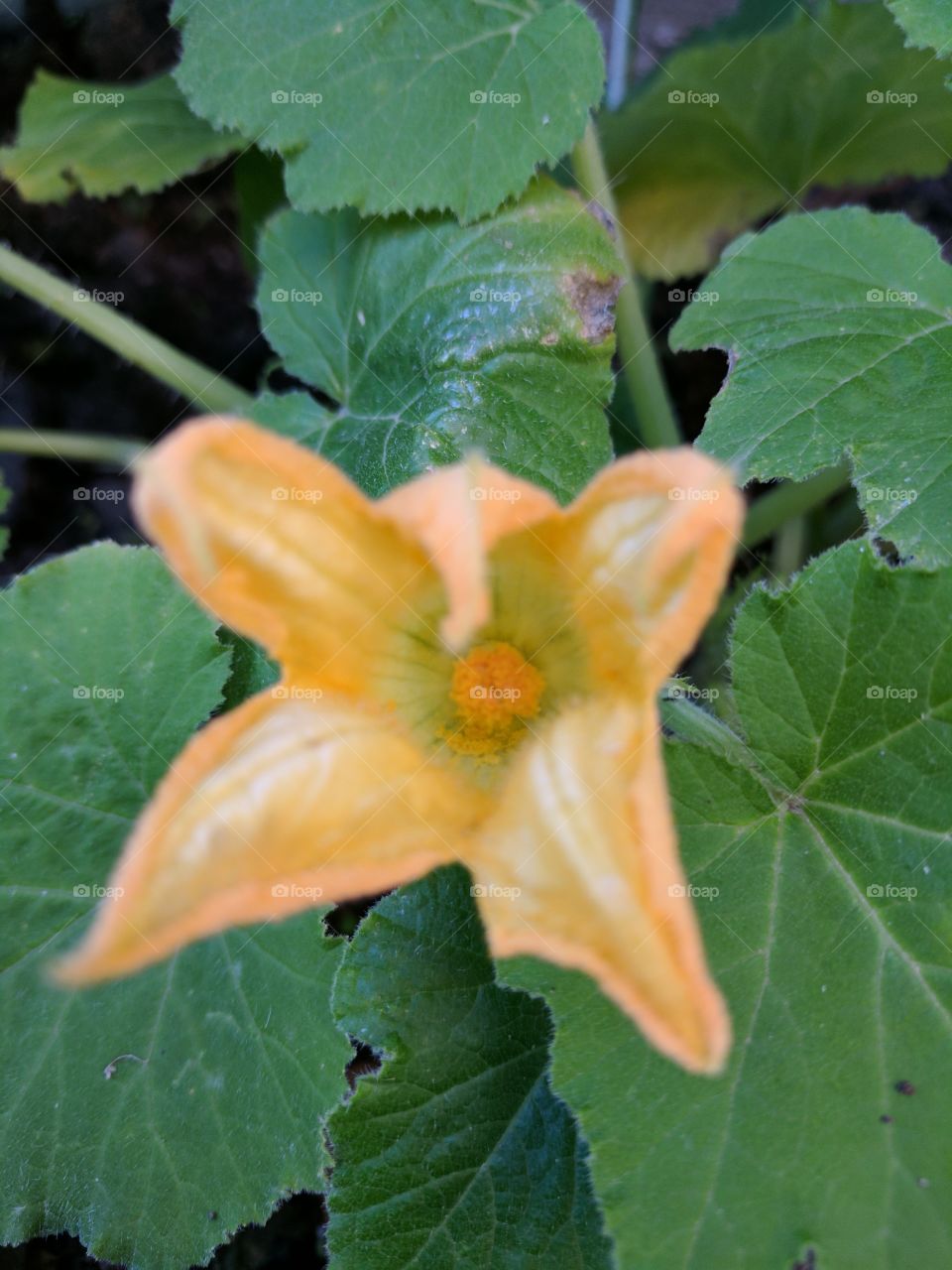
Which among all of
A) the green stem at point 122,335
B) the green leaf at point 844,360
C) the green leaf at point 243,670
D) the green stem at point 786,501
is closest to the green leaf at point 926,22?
the green leaf at point 844,360

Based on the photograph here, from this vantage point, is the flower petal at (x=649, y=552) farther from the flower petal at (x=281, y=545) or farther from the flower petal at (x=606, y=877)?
the flower petal at (x=281, y=545)

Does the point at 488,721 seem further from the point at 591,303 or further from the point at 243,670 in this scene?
the point at 591,303

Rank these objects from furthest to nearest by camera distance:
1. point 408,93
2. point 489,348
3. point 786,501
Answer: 1. point 786,501
2. point 408,93
3. point 489,348

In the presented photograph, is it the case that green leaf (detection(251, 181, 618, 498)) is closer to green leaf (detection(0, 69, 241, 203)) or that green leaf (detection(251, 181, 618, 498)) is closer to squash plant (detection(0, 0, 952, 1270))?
squash plant (detection(0, 0, 952, 1270))

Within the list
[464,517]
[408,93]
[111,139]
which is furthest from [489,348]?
[111,139]

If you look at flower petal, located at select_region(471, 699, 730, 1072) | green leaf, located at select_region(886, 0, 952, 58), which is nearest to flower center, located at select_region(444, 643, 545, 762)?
flower petal, located at select_region(471, 699, 730, 1072)
